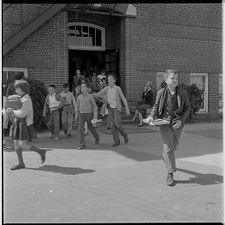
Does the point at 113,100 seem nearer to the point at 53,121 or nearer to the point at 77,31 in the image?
the point at 53,121

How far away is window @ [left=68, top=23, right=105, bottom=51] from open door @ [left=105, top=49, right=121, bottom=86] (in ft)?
1.29

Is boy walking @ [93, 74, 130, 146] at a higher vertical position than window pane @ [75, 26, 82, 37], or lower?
lower

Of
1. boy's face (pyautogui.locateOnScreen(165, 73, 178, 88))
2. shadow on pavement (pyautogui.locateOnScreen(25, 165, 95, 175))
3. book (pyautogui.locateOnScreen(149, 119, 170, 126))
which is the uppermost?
boy's face (pyautogui.locateOnScreen(165, 73, 178, 88))

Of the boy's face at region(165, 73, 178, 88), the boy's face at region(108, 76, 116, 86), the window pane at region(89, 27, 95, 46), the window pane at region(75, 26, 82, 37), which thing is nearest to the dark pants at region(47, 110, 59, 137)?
the boy's face at region(108, 76, 116, 86)

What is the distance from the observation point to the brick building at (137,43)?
50.2ft

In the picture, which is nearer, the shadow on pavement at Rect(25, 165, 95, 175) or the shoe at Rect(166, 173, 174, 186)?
the shoe at Rect(166, 173, 174, 186)

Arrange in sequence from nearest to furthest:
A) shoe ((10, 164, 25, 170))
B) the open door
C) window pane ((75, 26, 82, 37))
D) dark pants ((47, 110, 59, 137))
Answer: shoe ((10, 164, 25, 170)) → dark pants ((47, 110, 59, 137)) → window pane ((75, 26, 82, 37)) → the open door

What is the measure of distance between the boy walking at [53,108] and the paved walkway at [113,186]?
1314 millimetres

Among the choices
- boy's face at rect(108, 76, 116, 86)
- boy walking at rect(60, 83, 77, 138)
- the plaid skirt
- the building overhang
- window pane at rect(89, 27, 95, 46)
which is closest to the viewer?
the plaid skirt

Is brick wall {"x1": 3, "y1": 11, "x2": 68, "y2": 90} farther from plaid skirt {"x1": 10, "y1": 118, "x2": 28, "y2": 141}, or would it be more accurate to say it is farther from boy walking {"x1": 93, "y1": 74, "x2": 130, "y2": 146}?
plaid skirt {"x1": 10, "y1": 118, "x2": 28, "y2": 141}

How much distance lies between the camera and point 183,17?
17.4 metres

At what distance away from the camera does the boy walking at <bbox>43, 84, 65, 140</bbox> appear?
11438mm

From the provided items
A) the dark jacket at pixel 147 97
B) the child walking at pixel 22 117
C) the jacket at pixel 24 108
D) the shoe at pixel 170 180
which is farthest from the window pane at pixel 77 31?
the shoe at pixel 170 180

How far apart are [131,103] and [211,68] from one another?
12.5ft
